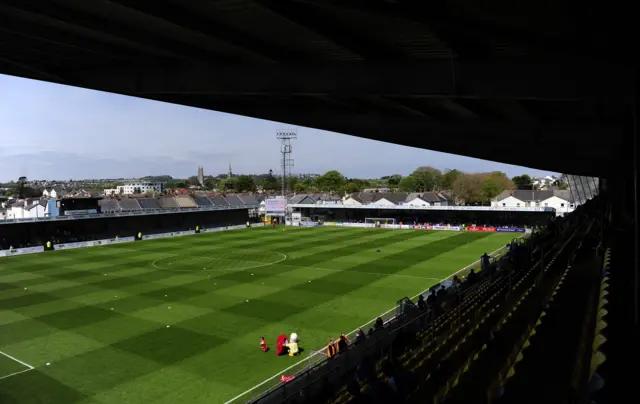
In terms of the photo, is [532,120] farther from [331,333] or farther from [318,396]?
[331,333]

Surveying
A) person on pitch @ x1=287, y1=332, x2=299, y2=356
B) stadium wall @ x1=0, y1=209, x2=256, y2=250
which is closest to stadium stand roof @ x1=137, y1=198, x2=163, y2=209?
stadium wall @ x1=0, y1=209, x2=256, y2=250

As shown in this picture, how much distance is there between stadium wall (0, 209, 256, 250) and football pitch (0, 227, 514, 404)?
944 centimetres

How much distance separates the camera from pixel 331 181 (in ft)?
447

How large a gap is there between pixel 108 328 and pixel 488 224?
189 ft

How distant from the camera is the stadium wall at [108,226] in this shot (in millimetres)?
51188

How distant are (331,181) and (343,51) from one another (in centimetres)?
13017

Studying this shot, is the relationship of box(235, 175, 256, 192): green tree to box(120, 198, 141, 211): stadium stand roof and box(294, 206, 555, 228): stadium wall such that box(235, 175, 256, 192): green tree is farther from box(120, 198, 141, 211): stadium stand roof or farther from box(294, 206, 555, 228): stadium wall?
box(120, 198, 141, 211): stadium stand roof

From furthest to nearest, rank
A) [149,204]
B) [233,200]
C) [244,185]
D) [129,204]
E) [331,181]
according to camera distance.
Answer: [244,185], [331,181], [233,200], [149,204], [129,204]

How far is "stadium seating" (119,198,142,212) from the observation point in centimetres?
6800

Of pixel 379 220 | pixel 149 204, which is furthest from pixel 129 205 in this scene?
pixel 379 220

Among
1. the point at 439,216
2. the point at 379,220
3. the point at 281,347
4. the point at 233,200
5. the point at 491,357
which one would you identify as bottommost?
the point at 281,347

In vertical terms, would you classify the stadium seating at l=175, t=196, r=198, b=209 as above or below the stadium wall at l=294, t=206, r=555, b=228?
above

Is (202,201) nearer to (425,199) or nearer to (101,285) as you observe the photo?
(425,199)

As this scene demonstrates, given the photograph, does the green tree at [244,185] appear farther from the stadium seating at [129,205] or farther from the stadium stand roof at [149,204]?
the stadium seating at [129,205]
